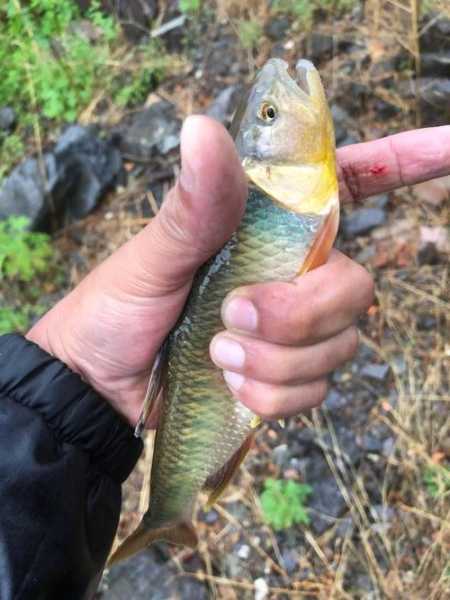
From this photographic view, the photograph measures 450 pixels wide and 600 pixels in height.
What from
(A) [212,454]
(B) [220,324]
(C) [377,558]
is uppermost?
(B) [220,324]

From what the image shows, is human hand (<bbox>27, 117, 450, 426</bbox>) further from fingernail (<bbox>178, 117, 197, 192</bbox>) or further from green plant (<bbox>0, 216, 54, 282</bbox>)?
green plant (<bbox>0, 216, 54, 282</bbox>)

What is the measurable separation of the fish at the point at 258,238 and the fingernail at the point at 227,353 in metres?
0.04

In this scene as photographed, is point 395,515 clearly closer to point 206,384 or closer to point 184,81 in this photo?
point 206,384

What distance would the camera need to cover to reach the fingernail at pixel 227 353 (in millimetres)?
1800

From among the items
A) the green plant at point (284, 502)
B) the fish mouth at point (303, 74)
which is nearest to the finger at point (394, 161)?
the fish mouth at point (303, 74)

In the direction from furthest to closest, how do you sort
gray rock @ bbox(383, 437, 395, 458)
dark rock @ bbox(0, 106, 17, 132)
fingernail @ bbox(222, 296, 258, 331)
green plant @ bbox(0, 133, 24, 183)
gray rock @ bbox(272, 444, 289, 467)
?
dark rock @ bbox(0, 106, 17, 132)
green plant @ bbox(0, 133, 24, 183)
gray rock @ bbox(272, 444, 289, 467)
gray rock @ bbox(383, 437, 395, 458)
fingernail @ bbox(222, 296, 258, 331)

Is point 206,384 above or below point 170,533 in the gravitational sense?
above

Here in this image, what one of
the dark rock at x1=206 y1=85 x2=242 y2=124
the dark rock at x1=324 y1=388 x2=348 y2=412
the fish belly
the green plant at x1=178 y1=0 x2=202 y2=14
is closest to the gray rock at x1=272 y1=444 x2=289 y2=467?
the dark rock at x1=324 y1=388 x2=348 y2=412

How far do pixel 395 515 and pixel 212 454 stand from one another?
1.59 meters

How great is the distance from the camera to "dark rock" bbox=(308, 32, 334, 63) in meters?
4.80

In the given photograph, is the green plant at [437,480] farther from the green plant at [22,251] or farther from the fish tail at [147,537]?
the green plant at [22,251]

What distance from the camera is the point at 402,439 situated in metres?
3.33

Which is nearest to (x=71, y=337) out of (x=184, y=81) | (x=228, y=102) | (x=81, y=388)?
(x=81, y=388)

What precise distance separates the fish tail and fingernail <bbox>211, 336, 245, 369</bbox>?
72 centimetres
